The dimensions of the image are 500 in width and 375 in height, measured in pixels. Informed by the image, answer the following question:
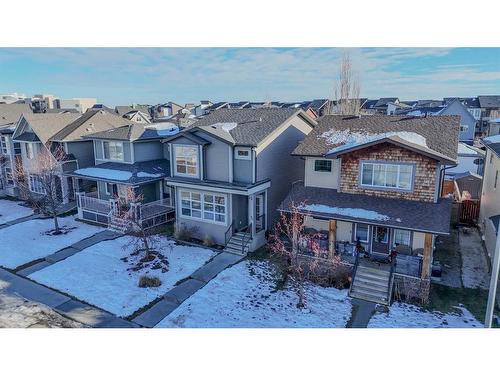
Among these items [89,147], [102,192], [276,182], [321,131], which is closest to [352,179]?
[321,131]

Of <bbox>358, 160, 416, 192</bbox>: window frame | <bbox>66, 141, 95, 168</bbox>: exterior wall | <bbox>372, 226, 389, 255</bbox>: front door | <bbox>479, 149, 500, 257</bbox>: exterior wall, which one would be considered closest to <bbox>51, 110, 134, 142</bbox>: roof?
<bbox>66, 141, 95, 168</bbox>: exterior wall

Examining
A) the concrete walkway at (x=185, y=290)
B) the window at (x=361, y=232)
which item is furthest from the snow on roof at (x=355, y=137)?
the concrete walkway at (x=185, y=290)

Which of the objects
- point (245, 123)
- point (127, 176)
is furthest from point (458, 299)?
point (127, 176)

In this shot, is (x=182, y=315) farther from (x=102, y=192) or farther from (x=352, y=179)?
(x=102, y=192)

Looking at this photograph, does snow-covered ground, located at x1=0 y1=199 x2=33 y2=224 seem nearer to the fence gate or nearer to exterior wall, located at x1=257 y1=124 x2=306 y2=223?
exterior wall, located at x1=257 y1=124 x2=306 y2=223

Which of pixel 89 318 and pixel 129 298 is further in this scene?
pixel 129 298
